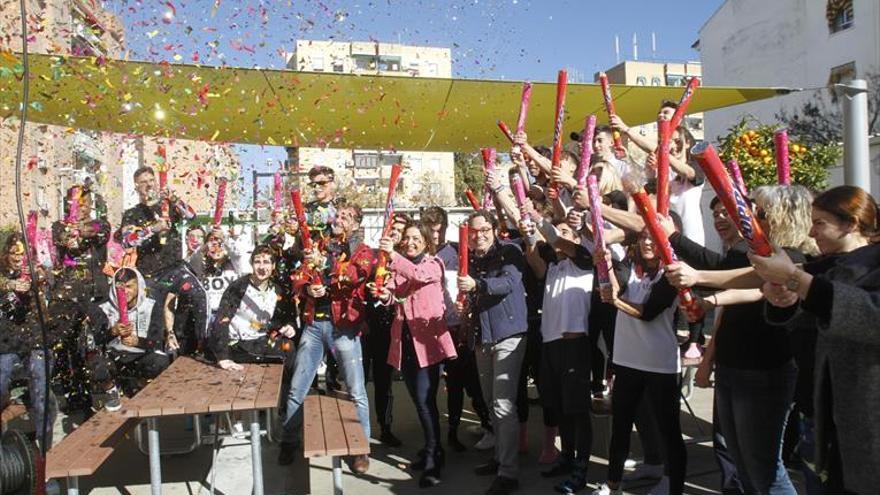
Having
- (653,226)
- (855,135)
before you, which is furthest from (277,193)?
(855,135)

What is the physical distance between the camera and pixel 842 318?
6.39 feet

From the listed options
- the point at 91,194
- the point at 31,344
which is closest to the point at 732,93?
the point at 91,194

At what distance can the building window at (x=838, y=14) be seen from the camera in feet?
72.3

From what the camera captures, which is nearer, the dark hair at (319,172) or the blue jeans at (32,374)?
the blue jeans at (32,374)

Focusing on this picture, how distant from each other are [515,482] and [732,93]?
4333mm

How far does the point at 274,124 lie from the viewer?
21.6ft

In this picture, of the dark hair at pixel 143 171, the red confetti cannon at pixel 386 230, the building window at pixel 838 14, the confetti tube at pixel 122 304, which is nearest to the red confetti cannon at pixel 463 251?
the red confetti cannon at pixel 386 230

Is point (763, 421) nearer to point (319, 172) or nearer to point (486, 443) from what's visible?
point (486, 443)

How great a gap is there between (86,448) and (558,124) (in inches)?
129

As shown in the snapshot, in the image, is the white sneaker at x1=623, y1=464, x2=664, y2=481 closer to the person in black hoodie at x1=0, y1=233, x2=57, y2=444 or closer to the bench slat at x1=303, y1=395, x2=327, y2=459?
the bench slat at x1=303, y1=395, x2=327, y2=459

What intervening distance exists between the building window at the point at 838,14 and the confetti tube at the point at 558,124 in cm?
2244

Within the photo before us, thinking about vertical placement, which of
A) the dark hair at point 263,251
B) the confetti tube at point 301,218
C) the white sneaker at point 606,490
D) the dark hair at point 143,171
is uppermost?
the dark hair at point 143,171

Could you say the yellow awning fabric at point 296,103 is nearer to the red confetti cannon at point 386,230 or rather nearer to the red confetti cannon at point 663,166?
the red confetti cannon at point 386,230

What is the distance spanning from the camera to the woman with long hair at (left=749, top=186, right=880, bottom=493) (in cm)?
196
